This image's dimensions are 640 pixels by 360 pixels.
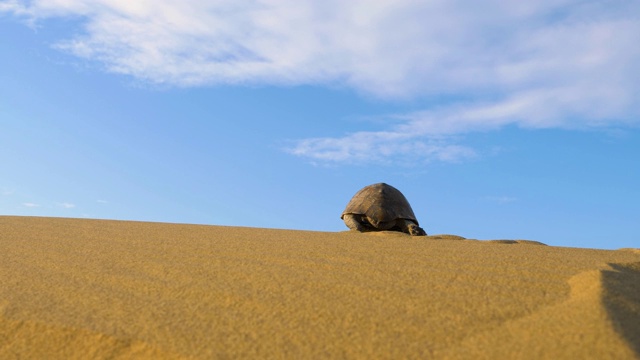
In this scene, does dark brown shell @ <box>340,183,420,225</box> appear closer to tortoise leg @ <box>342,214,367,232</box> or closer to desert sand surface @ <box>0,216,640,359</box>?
tortoise leg @ <box>342,214,367,232</box>

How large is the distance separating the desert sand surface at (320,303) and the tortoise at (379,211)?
A: 10.5 ft

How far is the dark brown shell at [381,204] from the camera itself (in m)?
7.02

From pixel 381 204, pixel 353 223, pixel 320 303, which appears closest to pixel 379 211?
pixel 381 204

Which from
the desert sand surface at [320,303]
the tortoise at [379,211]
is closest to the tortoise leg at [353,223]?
the tortoise at [379,211]

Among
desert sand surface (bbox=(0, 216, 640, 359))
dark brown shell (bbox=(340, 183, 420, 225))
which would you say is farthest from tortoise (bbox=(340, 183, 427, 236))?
desert sand surface (bbox=(0, 216, 640, 359))

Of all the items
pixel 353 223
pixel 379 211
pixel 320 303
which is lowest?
pixel 320 303

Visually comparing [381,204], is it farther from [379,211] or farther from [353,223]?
[353,223]

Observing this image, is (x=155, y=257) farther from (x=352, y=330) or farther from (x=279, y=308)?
(x=352, y=330)

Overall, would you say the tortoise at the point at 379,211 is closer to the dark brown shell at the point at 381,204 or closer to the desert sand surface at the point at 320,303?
the dark brown shell at the point at 381,204

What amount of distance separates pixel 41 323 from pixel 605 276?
7.90 feet

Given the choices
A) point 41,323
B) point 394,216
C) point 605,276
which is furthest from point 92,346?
point 394,216

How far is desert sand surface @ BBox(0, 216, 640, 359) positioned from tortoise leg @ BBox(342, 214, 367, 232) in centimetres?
333

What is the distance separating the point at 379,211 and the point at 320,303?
182 inches

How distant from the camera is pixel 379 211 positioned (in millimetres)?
7016
